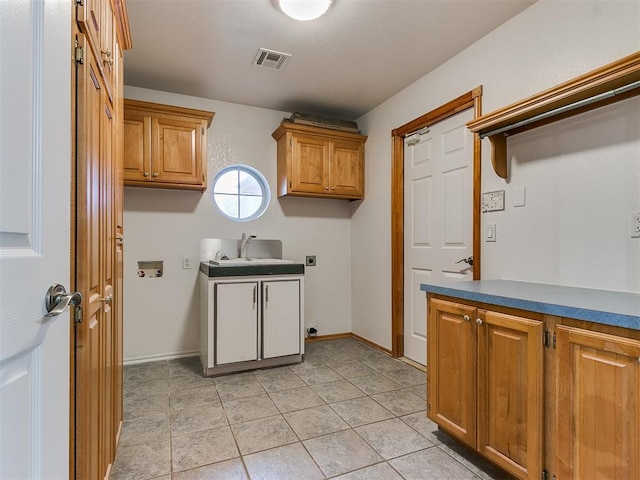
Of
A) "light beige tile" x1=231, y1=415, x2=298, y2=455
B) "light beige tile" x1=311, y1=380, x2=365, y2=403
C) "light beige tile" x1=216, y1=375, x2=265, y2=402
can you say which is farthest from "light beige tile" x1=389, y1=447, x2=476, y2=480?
"light beige tile" x1=216, y1=375, x2=265, y2=402

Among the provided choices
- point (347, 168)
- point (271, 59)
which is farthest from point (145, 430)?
point (347, 168)

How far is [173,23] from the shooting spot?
88.0 inches

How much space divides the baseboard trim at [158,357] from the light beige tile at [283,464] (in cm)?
185

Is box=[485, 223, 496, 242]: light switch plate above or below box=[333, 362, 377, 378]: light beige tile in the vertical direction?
above

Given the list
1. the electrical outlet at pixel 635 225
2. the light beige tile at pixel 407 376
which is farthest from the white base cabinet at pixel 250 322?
the electrical outlet at pixel 635 225

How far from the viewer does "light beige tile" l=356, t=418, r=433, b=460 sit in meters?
1.80

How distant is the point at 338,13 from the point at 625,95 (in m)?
1.61

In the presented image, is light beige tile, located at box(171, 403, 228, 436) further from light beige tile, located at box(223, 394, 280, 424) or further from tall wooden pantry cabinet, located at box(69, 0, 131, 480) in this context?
tall wooden pantry cabinet, located at box(69, 0, 131, 480)

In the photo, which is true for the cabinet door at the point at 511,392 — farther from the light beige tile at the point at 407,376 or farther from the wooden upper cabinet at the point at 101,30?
the wooden upper cabinet at the point at 101,30

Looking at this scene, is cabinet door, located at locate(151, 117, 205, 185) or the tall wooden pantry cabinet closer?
the tall wooden pantry cabinet

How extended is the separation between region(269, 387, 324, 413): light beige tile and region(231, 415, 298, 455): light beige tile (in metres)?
0.15

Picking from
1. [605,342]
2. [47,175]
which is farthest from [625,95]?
[47,175]

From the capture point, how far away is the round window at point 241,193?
11.8ft

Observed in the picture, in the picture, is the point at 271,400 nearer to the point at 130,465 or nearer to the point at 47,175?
the point at 130,465
